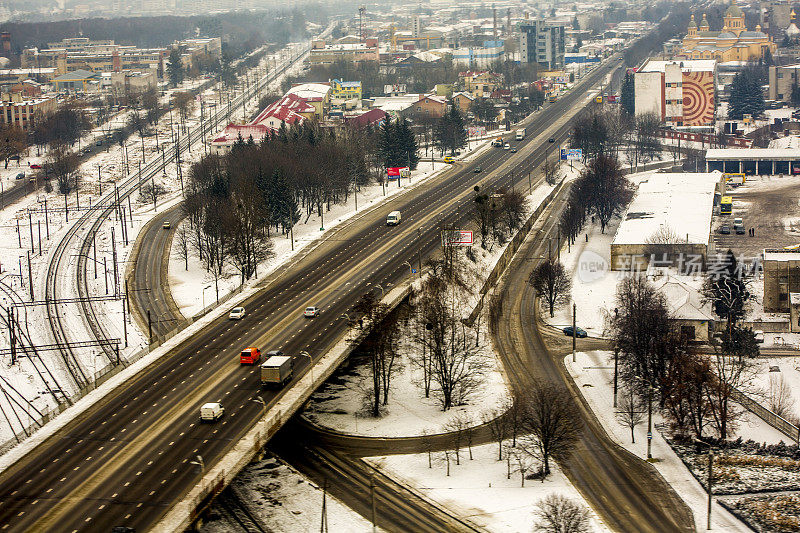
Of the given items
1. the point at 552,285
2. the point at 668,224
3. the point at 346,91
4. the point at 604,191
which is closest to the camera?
the point at 552,285

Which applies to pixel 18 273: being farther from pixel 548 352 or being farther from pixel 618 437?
pixel 618 437

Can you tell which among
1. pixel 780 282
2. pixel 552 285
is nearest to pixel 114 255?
pixel 552 285

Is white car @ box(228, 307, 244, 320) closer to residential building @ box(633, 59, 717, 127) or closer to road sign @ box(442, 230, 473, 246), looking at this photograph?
road sign @ box(442, 230, 473, 246)

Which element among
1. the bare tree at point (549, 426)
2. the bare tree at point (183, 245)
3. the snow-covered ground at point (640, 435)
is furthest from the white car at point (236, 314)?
the bare tree at point (183, 245)

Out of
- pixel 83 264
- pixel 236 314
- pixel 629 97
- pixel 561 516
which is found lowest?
pixel 561 516

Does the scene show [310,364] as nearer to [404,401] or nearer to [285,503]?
[404,401]

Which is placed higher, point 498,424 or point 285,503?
point 498,424

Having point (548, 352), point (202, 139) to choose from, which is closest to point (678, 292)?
point (548, 352)
